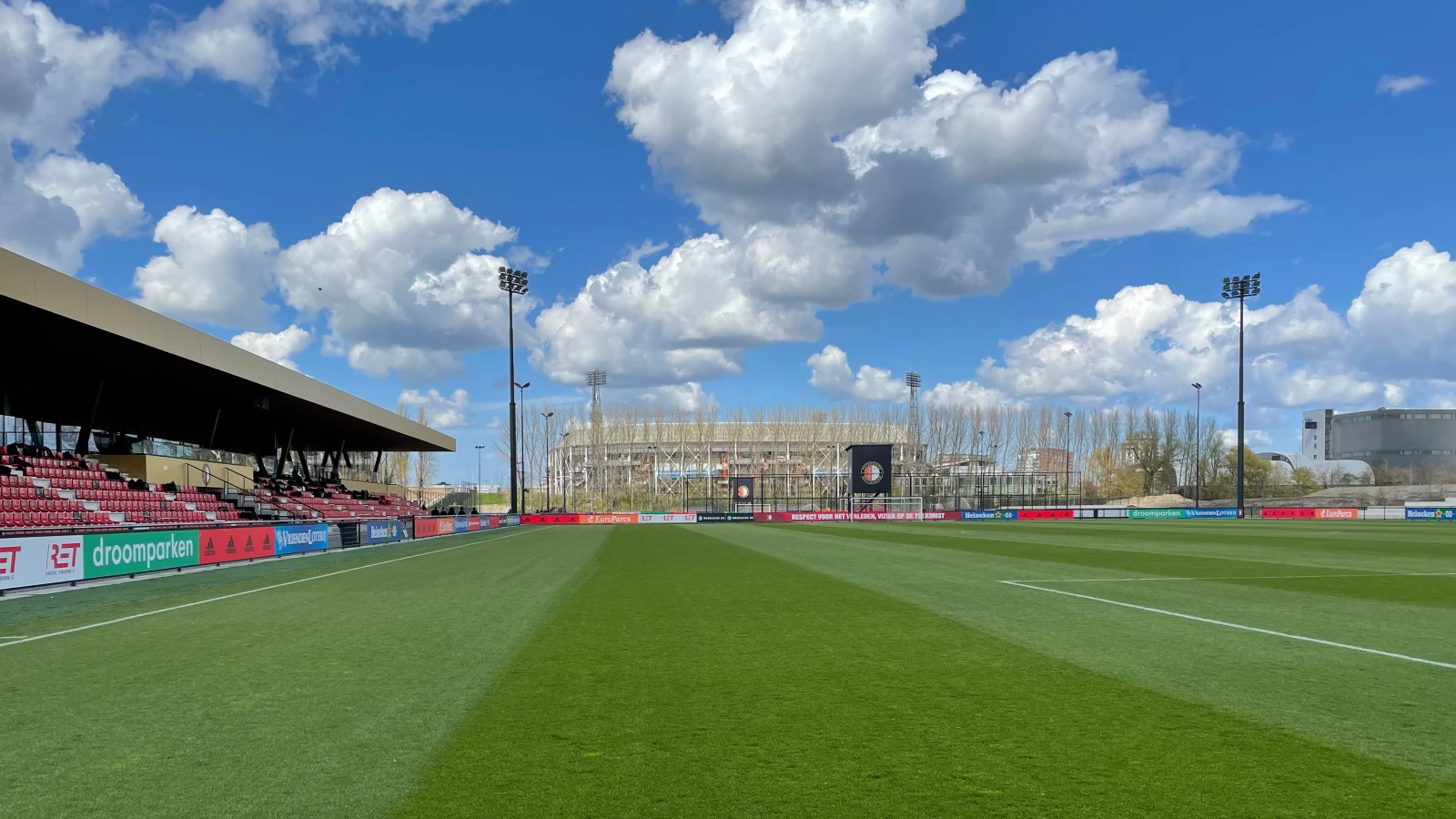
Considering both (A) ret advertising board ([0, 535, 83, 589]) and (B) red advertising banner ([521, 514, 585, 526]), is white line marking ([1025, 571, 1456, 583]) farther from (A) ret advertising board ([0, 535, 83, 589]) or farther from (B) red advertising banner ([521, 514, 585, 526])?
(B) red advertising banner ([521, 514, 585, 526])

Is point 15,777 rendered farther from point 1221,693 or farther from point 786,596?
point 786,596

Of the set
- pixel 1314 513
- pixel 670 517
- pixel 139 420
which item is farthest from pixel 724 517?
pixel 1314 513

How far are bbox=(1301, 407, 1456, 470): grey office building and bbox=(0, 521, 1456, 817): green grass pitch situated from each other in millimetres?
156199

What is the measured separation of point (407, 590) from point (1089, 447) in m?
100

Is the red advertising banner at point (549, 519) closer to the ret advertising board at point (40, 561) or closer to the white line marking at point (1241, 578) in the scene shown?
the ret advertising board at point (40, 561)

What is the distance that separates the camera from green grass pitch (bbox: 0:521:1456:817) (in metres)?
4.12

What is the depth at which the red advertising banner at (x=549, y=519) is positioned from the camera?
58.6 m

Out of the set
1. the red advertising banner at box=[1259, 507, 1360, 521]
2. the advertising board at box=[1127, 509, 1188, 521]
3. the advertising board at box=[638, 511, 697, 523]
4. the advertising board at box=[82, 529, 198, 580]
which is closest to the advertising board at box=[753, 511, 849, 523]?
the advertising board at box=[638, 511, 697, 523]

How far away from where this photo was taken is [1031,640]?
8.41 metres

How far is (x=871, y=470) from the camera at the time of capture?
55.3 meters

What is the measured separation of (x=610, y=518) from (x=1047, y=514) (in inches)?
1197

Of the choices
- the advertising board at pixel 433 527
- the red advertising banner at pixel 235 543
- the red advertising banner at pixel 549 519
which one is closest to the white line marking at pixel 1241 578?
the red advertising banner at pixel 235 543

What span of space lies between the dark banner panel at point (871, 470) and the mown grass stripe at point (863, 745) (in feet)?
154

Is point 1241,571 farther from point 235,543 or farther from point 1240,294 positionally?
point 1240,294
